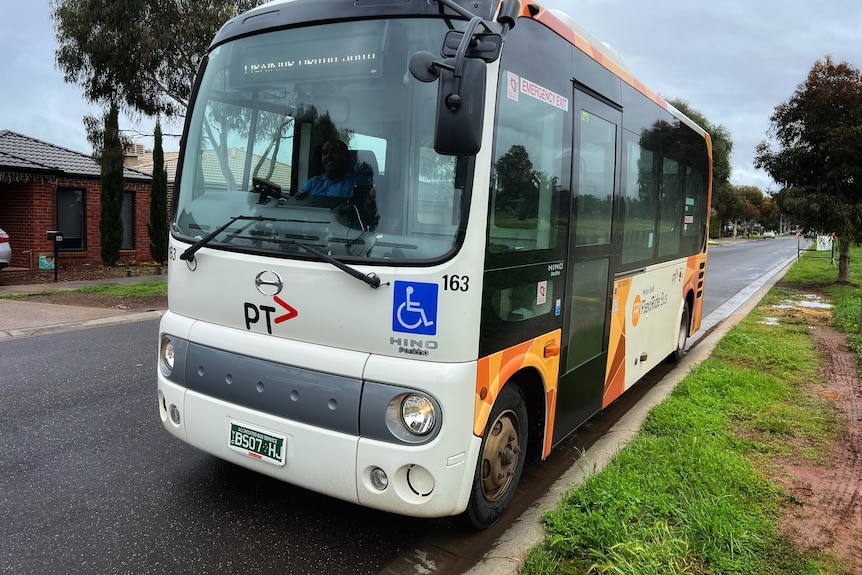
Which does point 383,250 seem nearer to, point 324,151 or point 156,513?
point 324,151

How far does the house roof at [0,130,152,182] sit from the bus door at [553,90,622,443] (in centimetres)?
1463

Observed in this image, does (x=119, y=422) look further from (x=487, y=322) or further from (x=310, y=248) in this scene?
(x=487, y=322)

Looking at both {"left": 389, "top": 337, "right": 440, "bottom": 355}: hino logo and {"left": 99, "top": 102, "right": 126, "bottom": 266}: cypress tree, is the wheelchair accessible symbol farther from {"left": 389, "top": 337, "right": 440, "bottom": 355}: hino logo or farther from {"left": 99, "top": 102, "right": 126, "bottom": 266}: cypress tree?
{"left": 99, "top": 102, "right": 126, "bottom": 266}: cypress tree

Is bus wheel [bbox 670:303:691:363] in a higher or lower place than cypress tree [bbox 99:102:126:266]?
lower

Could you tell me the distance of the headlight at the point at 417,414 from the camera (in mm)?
2848

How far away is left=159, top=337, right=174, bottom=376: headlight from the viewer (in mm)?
3615

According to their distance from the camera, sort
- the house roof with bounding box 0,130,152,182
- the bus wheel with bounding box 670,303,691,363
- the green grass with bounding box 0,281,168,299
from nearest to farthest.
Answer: the bus wheel with bounding box 670,303,691,363 < the green grass with bounding box 0,281,168,299 < the house roof with bounding box 0,130,152,182

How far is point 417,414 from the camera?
2869 mm

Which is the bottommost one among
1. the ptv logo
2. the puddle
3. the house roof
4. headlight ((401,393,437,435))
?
the puddle

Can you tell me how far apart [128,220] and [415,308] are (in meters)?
17.4

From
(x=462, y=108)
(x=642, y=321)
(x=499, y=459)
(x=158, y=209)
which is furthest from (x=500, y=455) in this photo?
(x=158, y=209)

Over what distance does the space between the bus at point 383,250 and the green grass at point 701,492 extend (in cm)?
51

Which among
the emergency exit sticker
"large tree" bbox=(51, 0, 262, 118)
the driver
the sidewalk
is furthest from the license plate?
"large tree" bbox=(51, 0, 262, 118)

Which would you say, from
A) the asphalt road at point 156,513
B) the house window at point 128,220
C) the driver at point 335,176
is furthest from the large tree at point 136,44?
the driver at point 335,176
